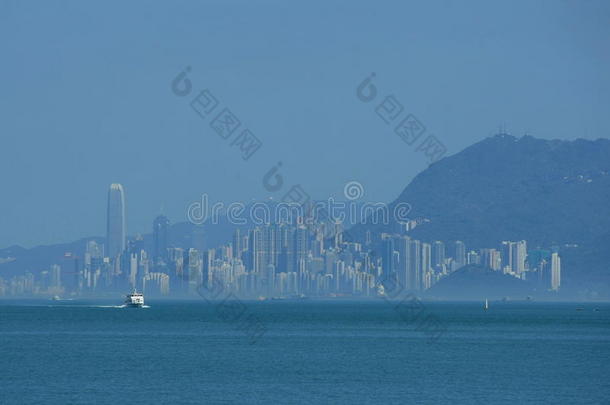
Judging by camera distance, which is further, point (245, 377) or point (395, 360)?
point (395, 360)

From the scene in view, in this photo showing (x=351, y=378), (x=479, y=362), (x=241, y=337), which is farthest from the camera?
(x=241, y=337)

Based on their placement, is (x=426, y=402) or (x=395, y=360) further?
(x=395, y=360)

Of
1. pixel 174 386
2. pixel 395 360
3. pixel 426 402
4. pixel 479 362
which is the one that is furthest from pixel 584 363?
pixel 174 386

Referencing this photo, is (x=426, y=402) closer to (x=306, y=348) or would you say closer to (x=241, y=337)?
(x=306, y=348)

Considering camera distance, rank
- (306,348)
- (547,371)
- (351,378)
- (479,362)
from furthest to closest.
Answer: (306,348), (479,362), (547,371), (351,378)

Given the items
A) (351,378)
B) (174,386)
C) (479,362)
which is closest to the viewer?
(174,386)

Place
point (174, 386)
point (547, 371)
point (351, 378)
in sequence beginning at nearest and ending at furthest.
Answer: point (174, 386), point (351, 378), point (547, 371)

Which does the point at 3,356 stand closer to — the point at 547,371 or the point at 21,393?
the point at 21,393

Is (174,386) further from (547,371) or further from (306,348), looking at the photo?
(306,348)

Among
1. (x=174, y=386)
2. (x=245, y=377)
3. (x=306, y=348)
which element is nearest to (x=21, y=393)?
(x=174, y=386)
